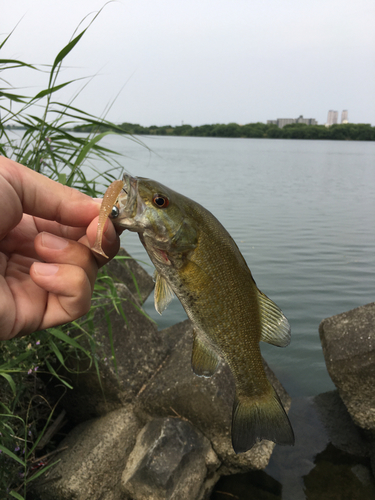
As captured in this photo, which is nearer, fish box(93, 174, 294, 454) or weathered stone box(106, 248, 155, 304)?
fish box(93, 174, 294, 454)

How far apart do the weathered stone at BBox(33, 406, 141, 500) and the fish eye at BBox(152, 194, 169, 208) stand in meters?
Result: 2.83

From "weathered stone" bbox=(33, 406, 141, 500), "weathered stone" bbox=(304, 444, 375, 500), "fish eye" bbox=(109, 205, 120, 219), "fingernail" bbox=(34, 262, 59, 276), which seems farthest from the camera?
"weathered stone" bbox=(304, 444, 375, 500)

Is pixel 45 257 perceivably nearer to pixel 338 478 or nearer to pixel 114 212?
pixel 114 212

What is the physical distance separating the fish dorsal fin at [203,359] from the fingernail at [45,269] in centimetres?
70

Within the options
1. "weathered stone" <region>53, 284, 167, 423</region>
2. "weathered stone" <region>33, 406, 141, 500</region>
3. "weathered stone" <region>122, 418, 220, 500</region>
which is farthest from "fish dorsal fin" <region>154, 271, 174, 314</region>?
"weathered stone" <region>33, 406, 141, 500</region>

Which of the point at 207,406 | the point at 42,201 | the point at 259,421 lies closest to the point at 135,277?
the point at 207,406

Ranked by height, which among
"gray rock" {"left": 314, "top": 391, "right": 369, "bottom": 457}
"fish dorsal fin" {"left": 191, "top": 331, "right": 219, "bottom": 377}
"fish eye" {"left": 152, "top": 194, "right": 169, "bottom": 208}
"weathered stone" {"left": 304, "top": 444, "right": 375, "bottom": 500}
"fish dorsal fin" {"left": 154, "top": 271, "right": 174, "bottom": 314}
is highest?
"fish eye" {"left": 152, "top": 194, "right": 169, "bottom": 208}

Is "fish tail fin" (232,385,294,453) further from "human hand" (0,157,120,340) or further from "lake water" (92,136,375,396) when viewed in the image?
"lake water" (92,136,375,396)

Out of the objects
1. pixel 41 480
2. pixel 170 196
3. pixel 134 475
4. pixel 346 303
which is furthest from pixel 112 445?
pixel 346 303

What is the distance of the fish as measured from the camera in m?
1.68

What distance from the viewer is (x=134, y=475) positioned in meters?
3.49

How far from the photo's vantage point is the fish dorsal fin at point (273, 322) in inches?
71.5

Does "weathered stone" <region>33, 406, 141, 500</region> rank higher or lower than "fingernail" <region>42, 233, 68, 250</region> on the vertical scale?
lower

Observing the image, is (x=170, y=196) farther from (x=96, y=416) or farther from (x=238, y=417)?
(x=96, y=416)
